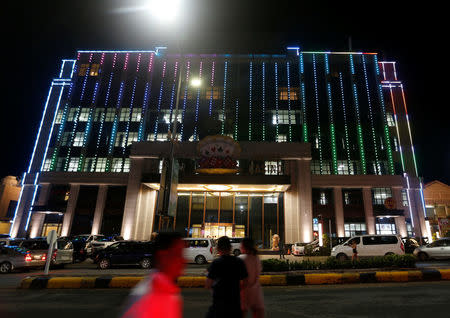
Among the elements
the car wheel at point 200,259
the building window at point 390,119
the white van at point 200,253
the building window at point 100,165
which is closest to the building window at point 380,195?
the building window at point 390,119

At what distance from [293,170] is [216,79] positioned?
20.3 m

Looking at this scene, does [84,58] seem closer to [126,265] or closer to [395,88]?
[126,265]

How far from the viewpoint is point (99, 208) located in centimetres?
3216

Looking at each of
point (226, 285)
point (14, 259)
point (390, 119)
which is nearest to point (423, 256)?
point (226, 285)

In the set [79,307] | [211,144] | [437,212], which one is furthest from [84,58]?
[437,212]

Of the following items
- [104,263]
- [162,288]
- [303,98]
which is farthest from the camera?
[303,98]

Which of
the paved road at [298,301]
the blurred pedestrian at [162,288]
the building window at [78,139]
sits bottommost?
the paved road at [298,301]

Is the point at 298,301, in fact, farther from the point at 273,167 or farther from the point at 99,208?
the point at 99,208

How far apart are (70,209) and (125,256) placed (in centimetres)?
2054

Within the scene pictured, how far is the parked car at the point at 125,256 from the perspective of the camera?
16.1 m

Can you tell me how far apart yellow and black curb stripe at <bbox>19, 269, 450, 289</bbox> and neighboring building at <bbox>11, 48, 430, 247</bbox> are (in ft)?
51.3

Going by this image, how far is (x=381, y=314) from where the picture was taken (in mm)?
6484

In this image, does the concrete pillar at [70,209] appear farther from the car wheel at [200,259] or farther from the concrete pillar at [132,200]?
the car wheel at [200,259]

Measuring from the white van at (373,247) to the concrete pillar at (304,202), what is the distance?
7221 millimetres
